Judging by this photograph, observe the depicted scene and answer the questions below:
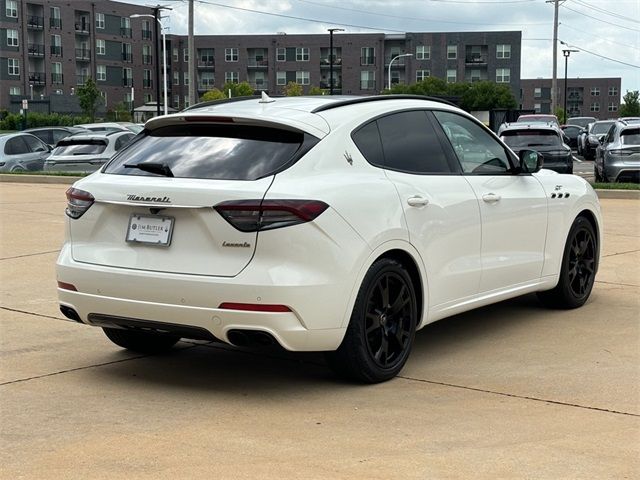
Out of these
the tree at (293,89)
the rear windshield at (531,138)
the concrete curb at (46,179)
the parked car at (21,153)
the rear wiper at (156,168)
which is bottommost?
the concrete curb at (46,179)

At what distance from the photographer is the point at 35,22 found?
3501 inches

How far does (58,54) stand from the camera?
91062 mm

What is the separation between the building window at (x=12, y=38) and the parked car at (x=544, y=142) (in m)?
72.9

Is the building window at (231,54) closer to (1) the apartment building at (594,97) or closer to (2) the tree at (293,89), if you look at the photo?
(2) the tree at (293,89)

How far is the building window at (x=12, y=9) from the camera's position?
86312 millimetres

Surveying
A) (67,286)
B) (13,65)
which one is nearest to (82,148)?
(67,286)

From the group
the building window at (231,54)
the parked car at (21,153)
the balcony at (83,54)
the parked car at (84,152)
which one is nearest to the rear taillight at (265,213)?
the parked car at (84,152)

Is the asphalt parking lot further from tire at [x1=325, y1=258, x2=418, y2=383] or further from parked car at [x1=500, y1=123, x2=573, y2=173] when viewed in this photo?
parked car at [x1=500, y1=123, x2=573, y2=173]

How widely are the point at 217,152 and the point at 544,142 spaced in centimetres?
1792

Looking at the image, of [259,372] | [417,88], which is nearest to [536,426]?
[259,372]

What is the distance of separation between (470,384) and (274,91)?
98.0 metres

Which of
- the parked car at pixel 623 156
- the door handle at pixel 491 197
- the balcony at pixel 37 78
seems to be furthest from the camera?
the balcony at pixel 37 78

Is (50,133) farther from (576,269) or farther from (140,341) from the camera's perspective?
(140,341)

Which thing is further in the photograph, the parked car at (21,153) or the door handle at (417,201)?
the parked car at (21,153)
